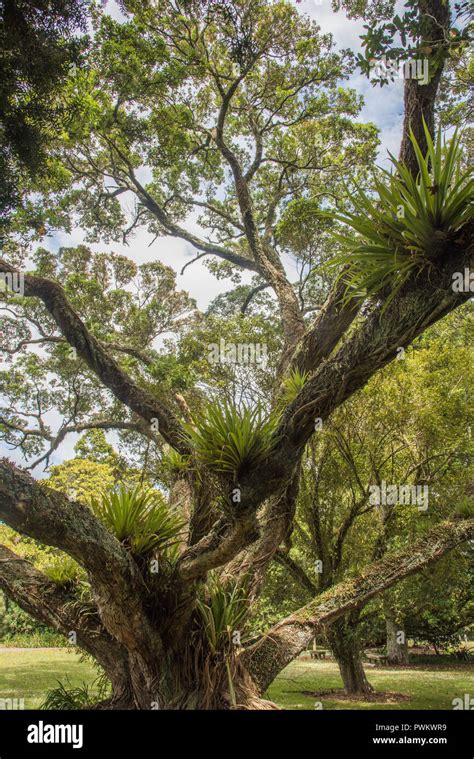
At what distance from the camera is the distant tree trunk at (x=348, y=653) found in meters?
7.36

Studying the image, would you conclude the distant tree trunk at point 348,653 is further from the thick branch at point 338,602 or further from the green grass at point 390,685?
the thick branch at point 338,602

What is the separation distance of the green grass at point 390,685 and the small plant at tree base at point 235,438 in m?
3.83

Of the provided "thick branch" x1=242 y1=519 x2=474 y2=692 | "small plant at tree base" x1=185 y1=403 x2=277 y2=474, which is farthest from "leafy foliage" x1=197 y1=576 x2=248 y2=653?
"small plant at tree base" x1=185 y1=403 x2=277 y2=474

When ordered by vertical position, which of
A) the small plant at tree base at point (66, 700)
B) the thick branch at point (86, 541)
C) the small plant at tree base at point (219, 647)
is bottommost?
the small plant at tree base at point (66, 700)

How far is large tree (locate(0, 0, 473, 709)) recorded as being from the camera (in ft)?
8.08

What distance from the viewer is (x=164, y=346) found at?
36.4 ft

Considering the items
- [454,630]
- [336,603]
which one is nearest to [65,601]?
[336,603]

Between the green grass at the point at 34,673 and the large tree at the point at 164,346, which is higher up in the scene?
the large tree at the point at 164,346

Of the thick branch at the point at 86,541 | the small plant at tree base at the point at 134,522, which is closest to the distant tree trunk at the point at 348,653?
the thick branch at the point at 86,541

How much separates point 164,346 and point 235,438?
350 inches

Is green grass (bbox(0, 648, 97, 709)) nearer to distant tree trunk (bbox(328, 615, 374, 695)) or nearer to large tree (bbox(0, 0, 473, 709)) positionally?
large tree (bbox(0, 0, 473, 709))

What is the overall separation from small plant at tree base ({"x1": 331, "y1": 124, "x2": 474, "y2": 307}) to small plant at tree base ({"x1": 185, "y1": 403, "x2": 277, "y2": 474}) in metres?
0.89
